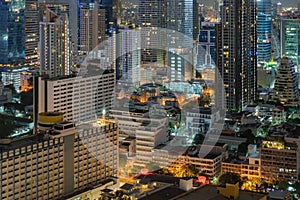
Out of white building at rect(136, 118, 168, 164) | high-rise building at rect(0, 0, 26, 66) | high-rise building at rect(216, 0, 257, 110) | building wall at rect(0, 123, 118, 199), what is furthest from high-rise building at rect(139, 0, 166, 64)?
building wall at rect(0, 123, 118, 199)

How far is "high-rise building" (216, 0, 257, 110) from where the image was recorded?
32.9 ft

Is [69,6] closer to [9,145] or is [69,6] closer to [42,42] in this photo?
[42,42]

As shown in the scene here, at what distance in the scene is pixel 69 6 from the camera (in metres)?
13.6

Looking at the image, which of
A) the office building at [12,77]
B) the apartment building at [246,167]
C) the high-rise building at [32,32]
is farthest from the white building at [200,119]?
the high-rise building at [32,32]

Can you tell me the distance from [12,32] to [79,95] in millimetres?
5802

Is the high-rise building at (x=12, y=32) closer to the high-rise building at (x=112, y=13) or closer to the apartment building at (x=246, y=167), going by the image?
the high-rise building at (x=112, y=13)

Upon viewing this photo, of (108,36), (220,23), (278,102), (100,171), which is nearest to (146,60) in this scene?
(108,36)

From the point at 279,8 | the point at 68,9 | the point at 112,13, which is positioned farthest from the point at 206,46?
the point at 279,8

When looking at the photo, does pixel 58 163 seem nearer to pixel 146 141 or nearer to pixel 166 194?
pixel 166 194

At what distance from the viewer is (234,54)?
10.1m

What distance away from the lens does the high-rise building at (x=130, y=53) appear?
1117 cm

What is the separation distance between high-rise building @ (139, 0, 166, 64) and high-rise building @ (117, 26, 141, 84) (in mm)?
219

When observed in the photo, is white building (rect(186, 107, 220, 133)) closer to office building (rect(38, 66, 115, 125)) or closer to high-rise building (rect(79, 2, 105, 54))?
office building (rect(38, 66, 115, 125))

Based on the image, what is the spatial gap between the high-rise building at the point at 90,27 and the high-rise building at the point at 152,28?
1004mm
